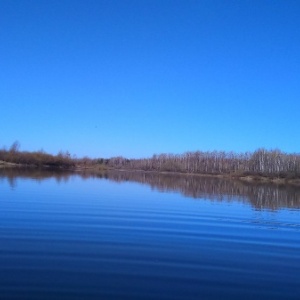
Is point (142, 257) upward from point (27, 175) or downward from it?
downward

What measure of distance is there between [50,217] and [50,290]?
1331 centimetres

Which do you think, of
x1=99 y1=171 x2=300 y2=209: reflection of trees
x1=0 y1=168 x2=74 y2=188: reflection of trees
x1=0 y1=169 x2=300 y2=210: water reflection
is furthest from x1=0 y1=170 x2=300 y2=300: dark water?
x1=0 y1=168 x2=74 y2=188: reflection of trees

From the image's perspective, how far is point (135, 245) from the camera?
15.9m

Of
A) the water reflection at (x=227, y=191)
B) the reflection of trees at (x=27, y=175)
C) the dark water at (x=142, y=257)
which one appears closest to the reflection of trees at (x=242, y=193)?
the water reflection at (x=227, y=191)

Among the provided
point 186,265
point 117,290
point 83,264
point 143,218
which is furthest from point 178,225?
point 117,290

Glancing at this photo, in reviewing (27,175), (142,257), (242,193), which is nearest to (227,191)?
(242,193)

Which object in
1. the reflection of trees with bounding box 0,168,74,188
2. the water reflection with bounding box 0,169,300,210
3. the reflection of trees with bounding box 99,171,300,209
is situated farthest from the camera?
the reflection of trees with bounding box 0,168,74,188

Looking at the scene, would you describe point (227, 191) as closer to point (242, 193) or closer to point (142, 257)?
point (242, 193)

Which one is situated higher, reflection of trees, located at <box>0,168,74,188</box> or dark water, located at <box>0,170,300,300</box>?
reflection of trees, located at <box>0,168,74,188</box>

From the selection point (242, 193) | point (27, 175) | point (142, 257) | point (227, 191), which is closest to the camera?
point (142, 257)

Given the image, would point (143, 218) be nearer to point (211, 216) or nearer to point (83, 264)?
point (211, 216)

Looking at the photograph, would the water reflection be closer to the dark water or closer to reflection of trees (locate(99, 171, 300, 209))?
reflection of trees (locate(99, 171, 300, 209))

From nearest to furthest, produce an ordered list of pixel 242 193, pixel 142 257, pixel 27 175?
1. pixel 142 257
2. pixel 242 193
3. pixel 27 175

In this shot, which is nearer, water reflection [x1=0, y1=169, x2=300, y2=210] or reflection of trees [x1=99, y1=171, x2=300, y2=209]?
reflection of trees [x1=99, y1=171, x2=300, y2=209]
